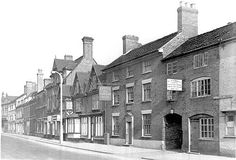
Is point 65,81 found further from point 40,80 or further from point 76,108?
point 40,80

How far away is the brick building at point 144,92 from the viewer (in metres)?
28.4

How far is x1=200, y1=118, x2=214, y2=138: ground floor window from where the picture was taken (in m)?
22.6

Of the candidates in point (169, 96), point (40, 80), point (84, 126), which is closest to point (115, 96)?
point (84, 126)

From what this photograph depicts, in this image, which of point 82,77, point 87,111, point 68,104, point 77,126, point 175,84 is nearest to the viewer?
point 175,84

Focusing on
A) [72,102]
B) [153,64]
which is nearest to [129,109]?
[153,64]

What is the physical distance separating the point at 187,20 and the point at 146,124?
968cm

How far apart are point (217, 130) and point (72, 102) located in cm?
2876

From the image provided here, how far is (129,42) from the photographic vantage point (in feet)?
131

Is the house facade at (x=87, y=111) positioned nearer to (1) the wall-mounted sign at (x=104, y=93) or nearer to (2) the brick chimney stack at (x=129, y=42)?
(1) the wall-mounted sign at (x=104, y=93)

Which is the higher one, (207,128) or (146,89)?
(146,89)

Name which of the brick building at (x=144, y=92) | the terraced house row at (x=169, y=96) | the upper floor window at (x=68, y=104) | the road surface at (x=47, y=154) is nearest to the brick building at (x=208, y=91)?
the terraced house row at (x=169, y=96)

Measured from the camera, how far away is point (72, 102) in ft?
156

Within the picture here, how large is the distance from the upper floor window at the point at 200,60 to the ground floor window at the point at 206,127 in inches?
149

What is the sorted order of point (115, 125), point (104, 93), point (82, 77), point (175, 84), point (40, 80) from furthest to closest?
point (40, 80)
point (82, 77)
point (115, 125)
point (104, 93)
point (175, 84)
